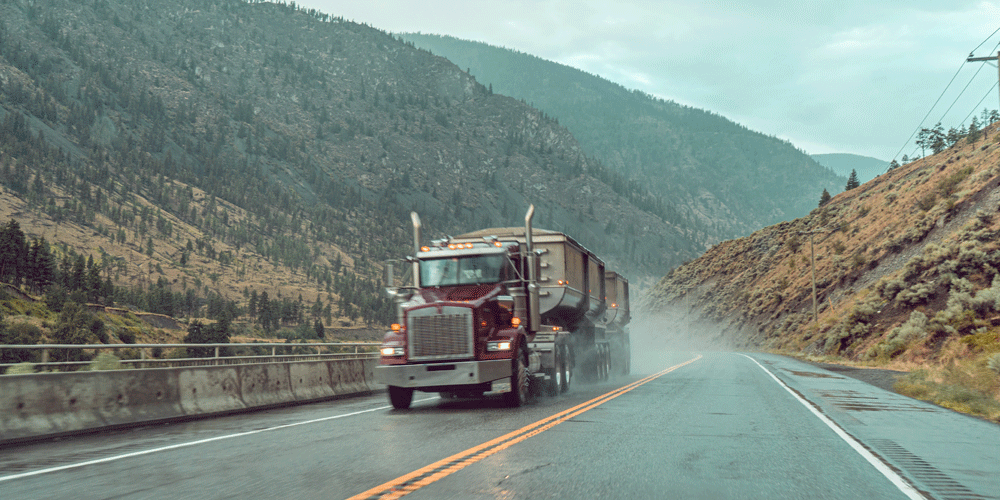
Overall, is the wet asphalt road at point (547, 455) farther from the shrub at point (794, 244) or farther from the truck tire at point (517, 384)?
the shrub at point (794, 244)

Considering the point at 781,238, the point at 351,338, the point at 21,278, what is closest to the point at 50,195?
the point at 21,278

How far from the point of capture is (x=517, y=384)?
49.5 ft

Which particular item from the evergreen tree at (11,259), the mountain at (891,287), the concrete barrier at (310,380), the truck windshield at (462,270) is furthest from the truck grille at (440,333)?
the evergreen tree at (11,259)

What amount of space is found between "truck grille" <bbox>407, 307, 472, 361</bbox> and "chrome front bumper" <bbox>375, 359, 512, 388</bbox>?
0.19 metres

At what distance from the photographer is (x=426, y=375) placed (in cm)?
1417

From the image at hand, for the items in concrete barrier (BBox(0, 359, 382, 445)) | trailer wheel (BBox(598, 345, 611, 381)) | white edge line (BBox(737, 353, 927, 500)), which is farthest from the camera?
trailer wheel (BBox(598, 345, 611, 381))

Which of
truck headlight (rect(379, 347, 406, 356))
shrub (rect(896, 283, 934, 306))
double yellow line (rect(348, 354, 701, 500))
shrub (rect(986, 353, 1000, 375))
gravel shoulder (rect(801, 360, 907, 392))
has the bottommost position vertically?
gravel shoulder (rect(801, 360, 907, 392))

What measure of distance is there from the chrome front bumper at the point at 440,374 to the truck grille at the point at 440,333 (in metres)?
0.19

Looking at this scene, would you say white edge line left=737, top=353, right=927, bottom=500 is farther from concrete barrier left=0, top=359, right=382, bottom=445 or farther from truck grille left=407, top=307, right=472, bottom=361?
concrete barrier left=0, top=359, right=382, bottom=445

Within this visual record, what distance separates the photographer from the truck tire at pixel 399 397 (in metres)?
15.0

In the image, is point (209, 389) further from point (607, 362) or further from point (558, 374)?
point (607, 362)

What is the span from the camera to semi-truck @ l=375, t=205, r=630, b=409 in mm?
14258

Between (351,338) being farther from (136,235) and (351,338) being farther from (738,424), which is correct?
(738,424)

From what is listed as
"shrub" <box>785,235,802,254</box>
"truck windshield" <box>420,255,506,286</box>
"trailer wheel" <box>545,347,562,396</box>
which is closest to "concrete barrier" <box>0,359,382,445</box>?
"truck windshield" <box>420,255,506,286</box>
